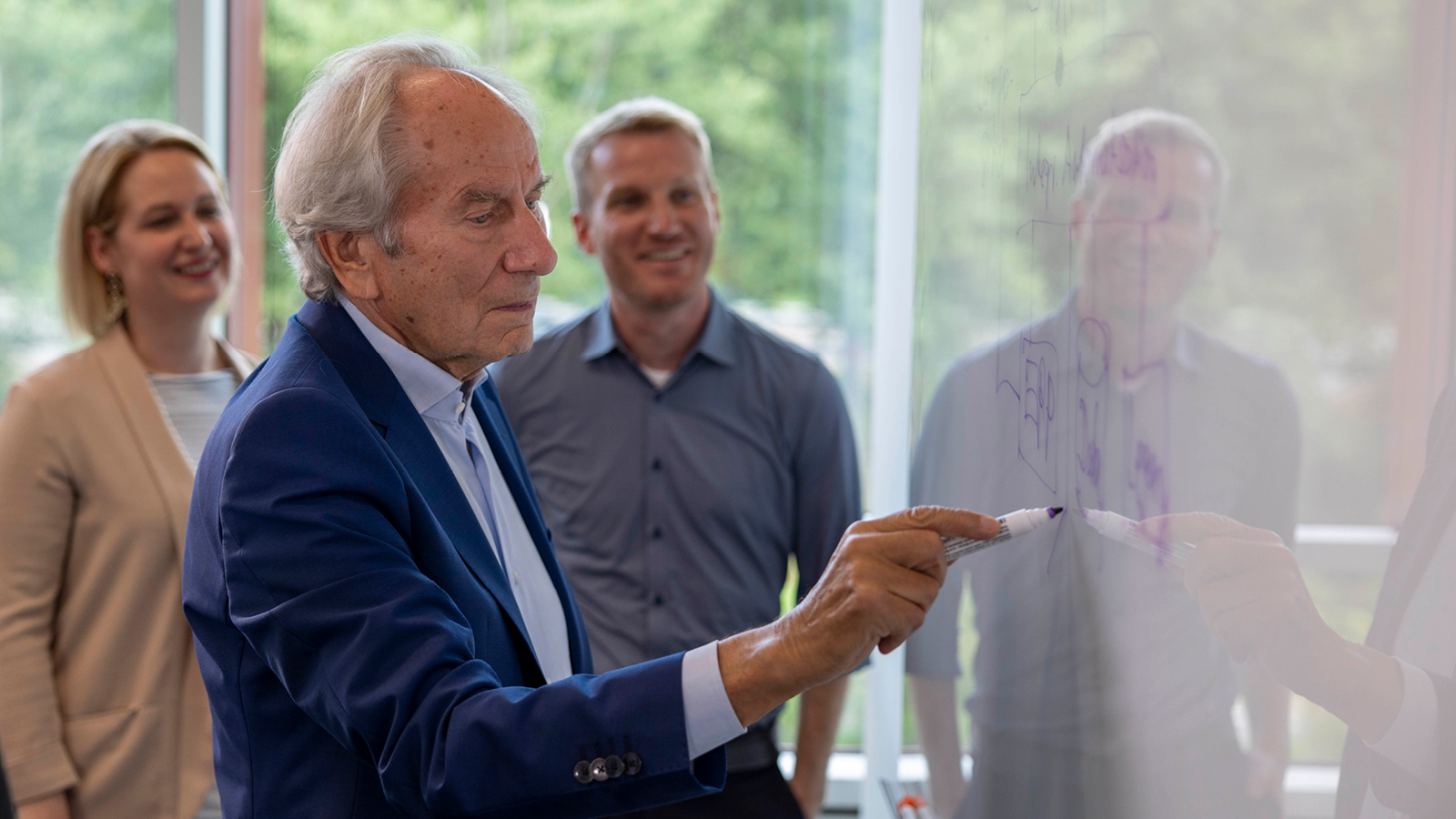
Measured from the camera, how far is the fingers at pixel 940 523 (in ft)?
2.67

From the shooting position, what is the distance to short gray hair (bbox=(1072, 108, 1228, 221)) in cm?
57

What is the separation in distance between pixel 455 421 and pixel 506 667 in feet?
0.88

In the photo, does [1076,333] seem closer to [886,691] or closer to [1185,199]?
[1185,199]

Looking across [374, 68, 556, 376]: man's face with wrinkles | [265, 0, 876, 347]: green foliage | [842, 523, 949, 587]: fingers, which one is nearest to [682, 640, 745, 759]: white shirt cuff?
[842, 523, 949, 587]: fingers

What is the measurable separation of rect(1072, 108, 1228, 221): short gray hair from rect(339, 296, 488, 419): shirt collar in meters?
0.61

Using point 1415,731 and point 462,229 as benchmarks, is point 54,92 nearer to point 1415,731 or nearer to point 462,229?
point 462,229

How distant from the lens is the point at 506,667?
1017 mm

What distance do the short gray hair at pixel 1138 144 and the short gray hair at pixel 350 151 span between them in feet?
1.78

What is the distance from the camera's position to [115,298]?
6.23 ft

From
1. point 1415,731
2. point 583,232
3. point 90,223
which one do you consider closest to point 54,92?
point 90,223

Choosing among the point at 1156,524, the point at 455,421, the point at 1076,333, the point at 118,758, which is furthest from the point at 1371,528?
the point at 118,758

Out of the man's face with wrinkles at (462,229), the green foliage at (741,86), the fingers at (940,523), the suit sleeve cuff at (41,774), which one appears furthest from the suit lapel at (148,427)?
the fingers at (940,523)

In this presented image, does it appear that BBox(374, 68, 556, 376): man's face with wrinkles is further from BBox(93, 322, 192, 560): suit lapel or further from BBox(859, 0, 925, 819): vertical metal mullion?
BBox(93, 322, 192, 560): suit lapel

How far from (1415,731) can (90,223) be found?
2.05 meters
